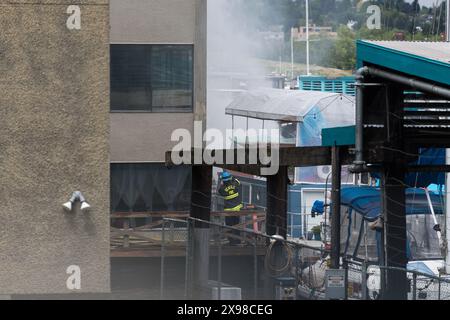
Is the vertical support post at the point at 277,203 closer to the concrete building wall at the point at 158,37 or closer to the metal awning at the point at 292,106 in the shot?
the metal awning at the point at 292,106

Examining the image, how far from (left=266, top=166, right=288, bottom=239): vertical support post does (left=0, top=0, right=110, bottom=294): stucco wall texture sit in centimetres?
485

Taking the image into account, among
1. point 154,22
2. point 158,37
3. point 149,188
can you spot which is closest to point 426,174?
point 158,37

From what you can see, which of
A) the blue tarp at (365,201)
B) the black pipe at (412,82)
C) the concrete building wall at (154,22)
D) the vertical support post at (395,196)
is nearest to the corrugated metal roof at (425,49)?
the black pipe at (412,82)

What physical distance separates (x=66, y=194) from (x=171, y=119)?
16.0 m

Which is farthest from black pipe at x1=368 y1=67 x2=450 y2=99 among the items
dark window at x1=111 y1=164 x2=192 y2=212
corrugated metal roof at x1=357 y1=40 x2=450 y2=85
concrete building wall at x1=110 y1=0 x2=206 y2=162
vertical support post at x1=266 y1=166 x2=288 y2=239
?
dark window at x1=111 y1=164 x2=192 y2=212

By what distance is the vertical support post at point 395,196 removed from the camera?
1110 centimetres

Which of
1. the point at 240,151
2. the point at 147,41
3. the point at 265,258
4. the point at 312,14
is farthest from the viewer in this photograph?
the point at 312,14

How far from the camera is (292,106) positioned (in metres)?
26.6

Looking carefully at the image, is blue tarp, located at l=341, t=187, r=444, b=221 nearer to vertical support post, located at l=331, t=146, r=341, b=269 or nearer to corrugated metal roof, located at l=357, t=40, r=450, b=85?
vertical support post, located at l=331, t=146, r=341, b=269

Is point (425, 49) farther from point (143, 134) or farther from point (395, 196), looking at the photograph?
point (143, 134)

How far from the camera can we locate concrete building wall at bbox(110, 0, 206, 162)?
25.3 metres
